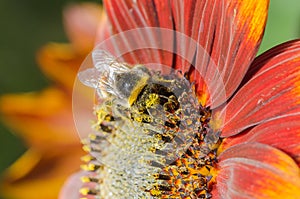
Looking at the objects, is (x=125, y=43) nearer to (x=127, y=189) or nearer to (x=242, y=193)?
(x=127, y=189)

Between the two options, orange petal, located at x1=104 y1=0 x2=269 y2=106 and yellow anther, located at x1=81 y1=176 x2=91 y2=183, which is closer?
orange petal, located at x1=104 y1=0 x2=269 y2=106

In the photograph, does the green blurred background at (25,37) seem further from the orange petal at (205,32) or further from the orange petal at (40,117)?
the orange petal at (205,32)

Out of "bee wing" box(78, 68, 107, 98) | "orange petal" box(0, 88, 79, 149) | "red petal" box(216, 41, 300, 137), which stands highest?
"red petal" box(216, 41, 300, 137)

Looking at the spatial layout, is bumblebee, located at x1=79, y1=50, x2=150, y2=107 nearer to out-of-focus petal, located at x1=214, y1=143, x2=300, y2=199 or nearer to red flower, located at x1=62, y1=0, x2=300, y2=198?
red flower, located at x1=62, y1=0, x2=300, y2=198

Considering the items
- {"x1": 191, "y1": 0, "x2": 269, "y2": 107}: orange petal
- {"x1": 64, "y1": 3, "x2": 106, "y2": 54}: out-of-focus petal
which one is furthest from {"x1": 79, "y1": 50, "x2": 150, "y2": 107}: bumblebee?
{"x1": 64, "y1": 3, "x2": 106, "y2": 54}: out-of-focus petal

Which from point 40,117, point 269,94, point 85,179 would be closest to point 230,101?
point 269,94

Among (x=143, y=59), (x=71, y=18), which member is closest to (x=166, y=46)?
(x=143, y=59)

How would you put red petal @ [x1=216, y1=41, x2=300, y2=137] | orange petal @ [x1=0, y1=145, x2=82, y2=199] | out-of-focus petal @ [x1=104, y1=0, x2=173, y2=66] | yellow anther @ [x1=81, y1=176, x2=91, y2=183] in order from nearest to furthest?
red petal @ [x1=216, y1=41, x2=300, y2=137] → out-of-focus petal @ [x1=104, y1=0, x2=173, y2=66] → yellow anther @ [x1=81, y1=176, x2=91, y2=183] → orange petal @ [x1=0, y1=145, x2=82, y2=199]

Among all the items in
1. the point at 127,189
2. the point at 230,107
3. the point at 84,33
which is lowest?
the point at 127,189
